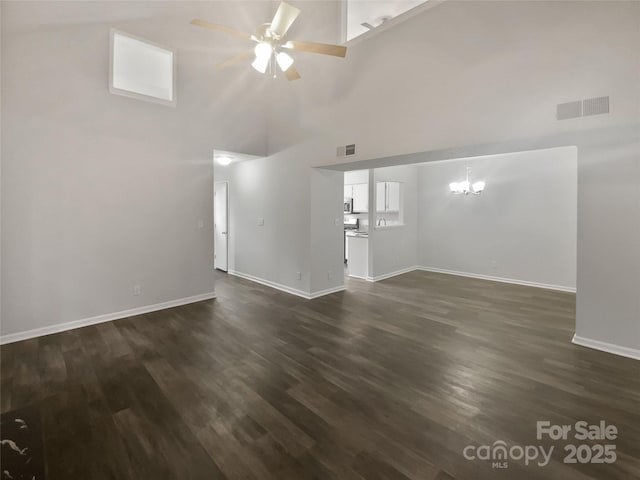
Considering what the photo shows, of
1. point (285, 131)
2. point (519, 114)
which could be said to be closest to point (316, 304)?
point (285, 131)

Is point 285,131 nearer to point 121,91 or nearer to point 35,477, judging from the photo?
point 121,91

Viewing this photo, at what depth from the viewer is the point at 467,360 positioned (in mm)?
2992

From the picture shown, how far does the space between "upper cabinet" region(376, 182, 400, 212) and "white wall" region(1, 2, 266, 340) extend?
4.11m

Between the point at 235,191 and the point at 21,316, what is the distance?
13.5ft

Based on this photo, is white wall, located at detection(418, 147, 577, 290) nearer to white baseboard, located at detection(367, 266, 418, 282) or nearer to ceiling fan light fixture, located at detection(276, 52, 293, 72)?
white baseboard, located at detection(367, 266, 418, 282)

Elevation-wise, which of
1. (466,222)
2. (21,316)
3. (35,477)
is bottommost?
(35,477)

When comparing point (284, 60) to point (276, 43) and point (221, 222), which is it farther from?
point (221, 222)

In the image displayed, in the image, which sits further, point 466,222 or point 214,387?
point 466,222

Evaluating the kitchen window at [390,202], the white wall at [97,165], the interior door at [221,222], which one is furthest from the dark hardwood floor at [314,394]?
the kitchen window at [390,202]

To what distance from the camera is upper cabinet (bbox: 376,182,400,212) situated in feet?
25.1

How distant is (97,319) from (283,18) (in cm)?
429

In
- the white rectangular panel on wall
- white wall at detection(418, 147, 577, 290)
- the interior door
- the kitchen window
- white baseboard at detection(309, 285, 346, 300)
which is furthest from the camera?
the kitchen window

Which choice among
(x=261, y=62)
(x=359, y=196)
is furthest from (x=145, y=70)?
(x=359, y=196)

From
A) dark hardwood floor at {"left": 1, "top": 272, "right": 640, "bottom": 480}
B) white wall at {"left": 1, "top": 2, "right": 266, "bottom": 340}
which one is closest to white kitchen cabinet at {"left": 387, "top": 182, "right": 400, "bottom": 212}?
dark hardwood floor at {"left": 1, "top": 272, "right": 640, "bottom": 480}
